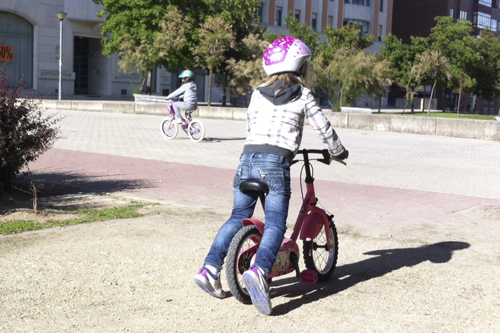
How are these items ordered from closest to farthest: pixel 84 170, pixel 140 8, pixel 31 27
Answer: pixel 84 170 → pixel 140 8 → pixel 31 27

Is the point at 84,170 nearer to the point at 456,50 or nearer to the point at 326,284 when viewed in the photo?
the point at 326,284

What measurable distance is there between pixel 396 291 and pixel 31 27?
48603mm

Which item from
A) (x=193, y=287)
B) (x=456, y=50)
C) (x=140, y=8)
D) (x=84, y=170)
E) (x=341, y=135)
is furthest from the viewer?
(x=456, y=50)

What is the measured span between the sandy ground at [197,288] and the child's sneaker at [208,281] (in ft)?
0.34

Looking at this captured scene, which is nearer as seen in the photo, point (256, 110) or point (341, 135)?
point (256, 110)

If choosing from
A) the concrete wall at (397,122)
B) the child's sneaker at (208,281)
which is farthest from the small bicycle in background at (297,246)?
the concrete wall at (397,122)

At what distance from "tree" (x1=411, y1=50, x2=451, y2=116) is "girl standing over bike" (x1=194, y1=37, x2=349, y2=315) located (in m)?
50.3

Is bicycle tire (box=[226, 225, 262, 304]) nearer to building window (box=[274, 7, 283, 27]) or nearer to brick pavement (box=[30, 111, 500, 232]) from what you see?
brick pavement (box=[30, 111, 500, 232])

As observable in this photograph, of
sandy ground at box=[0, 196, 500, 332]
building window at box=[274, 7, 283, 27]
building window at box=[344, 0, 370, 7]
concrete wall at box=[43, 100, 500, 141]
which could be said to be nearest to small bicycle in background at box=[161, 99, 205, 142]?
concrete wall at box=[43, 100, 500, 141]

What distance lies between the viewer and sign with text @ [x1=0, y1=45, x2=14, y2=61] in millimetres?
47781

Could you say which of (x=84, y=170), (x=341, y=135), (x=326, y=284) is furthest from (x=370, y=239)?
(x=341, y=135)

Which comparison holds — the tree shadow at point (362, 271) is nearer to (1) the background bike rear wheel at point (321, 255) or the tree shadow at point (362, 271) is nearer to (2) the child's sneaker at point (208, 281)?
(1) the background bike rear wheel at point (321, 255)

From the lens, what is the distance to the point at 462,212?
8.55 metres

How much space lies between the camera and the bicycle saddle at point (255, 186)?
14.0 feet
